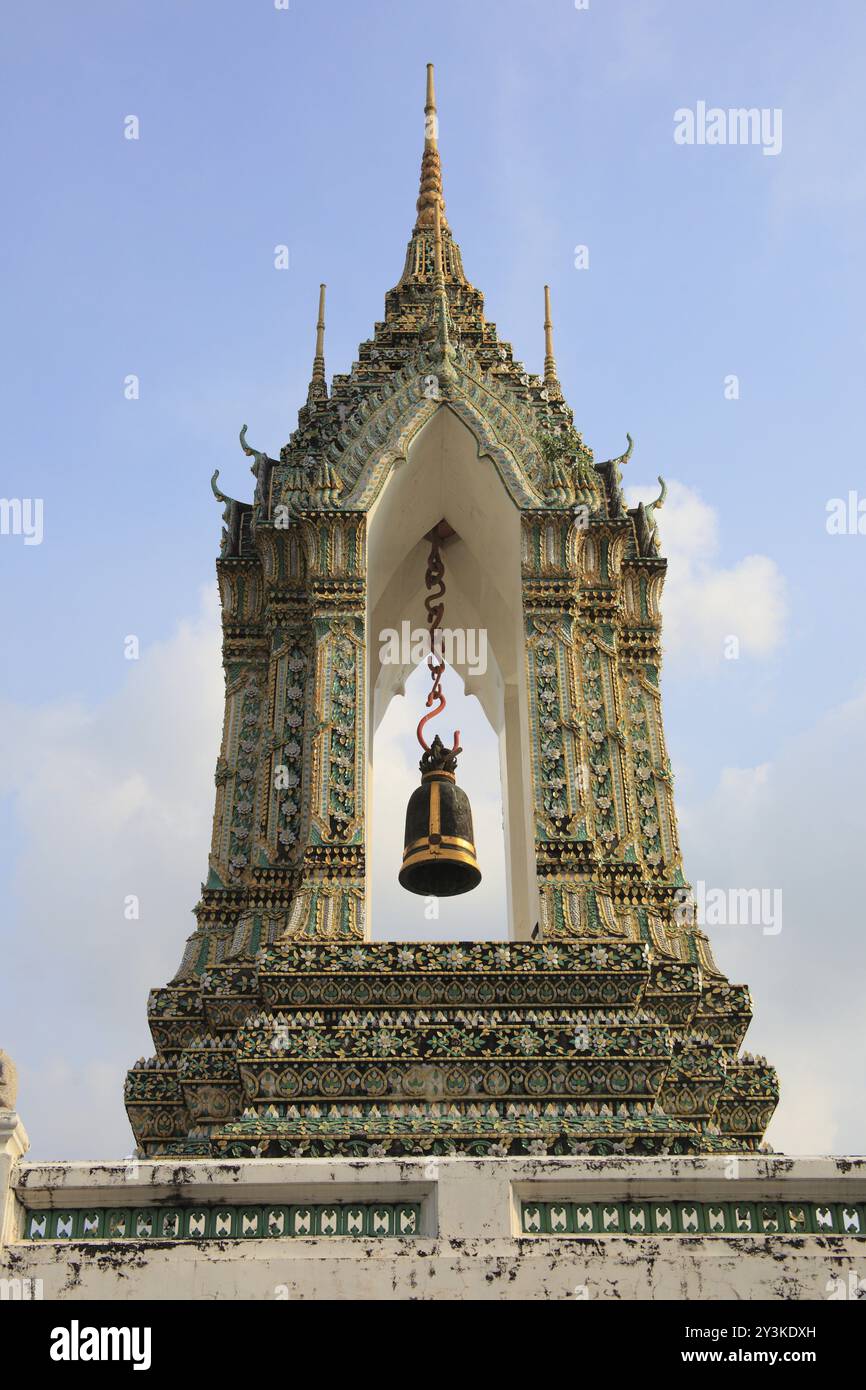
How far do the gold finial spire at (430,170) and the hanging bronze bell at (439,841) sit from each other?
8.14 metres

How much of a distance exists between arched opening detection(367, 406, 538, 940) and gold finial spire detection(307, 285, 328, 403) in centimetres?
227

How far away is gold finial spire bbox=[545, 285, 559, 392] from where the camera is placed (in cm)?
1933

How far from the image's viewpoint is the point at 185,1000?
575 inches

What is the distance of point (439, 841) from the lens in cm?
1586

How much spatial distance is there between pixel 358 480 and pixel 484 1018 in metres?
5.89

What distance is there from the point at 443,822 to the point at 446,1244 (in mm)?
7216

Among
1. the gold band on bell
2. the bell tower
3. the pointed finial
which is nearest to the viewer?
the bell tower

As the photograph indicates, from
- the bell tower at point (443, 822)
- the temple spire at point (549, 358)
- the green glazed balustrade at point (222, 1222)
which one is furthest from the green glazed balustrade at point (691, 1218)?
the temple spire at point (549, 358)

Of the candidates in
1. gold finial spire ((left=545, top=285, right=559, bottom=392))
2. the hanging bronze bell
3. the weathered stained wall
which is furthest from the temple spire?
the weathered stained wall

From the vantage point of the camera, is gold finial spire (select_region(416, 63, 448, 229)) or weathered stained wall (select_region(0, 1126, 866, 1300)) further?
gold finial spire (select_region(416, 63, 448, 229))

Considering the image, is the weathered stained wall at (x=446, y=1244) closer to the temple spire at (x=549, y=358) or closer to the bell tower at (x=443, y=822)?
the bell tower at (x=443, y=822)

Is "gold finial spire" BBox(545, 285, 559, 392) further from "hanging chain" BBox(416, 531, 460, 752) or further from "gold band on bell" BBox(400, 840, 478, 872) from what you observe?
"gold band on bell" BBox(400, 840, 478, 872)

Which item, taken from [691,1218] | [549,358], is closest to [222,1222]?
[691,1218]
